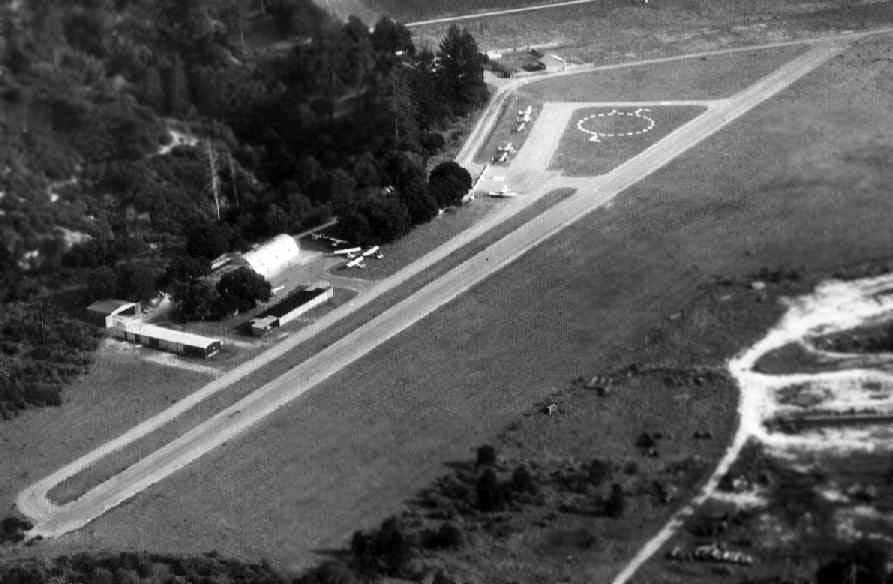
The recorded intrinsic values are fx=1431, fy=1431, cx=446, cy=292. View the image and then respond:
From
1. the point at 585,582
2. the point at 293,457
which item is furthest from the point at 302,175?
the point at 585,582

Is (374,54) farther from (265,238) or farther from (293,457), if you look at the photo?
(293,457)

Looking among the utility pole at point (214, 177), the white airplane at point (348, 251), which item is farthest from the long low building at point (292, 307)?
the utility pole at point (214, 177)

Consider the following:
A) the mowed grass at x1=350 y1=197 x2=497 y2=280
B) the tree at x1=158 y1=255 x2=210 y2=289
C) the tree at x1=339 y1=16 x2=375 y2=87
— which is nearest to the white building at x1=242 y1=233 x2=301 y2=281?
the tree at x1=158 y1=255 x2=210 y2=289

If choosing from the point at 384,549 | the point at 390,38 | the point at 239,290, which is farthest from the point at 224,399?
the point at 390,38

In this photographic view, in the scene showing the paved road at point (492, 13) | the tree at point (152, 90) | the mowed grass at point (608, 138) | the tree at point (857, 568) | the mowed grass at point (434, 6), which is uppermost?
the tree at point (152, 90)

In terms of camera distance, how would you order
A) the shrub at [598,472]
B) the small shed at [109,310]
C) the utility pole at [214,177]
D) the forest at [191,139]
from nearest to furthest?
the shrub at [598,472] → the small shed at [109,310] → the forest at [191,139] → the utility pole at [214,177]

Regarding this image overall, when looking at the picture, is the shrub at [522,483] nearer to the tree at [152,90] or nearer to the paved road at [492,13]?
the tree at [152,90]
